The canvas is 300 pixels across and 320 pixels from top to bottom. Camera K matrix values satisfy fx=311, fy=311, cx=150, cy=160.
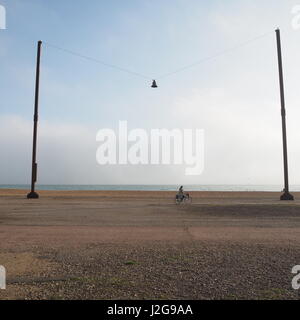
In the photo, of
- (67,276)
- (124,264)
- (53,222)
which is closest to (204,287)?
(124,264)

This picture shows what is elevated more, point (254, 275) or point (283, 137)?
point (283, 137)

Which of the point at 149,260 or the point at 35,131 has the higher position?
the point at 35,131

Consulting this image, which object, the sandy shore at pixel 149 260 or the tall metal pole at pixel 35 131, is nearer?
the sandy shore at pixel 149 260

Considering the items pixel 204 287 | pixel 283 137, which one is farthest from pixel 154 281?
pixel 283 137

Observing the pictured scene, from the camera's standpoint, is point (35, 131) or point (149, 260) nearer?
point (149, 260)

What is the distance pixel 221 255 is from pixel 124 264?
2380mm

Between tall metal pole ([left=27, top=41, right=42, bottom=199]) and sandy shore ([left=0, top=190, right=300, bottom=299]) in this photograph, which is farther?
tall metal pole ([left=27, top=41, right=42, bottom=199])

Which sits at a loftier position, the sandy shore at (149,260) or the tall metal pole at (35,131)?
the tall metal pole at (35,131)

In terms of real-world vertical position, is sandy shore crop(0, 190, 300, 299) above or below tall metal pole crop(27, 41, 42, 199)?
below

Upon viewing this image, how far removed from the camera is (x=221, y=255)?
7441 millimetres

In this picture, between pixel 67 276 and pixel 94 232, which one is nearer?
pixel 67 276
